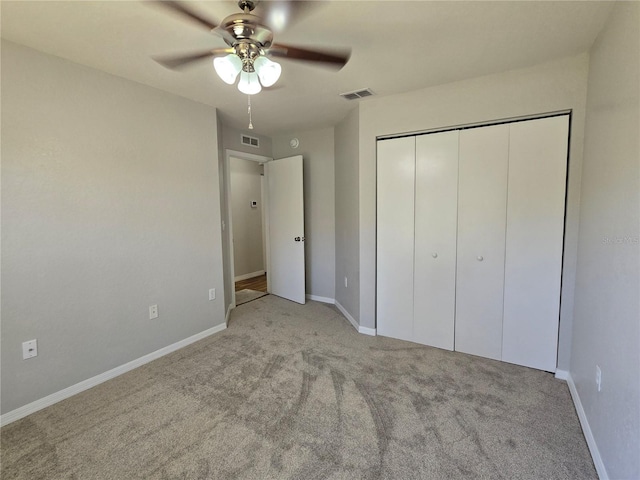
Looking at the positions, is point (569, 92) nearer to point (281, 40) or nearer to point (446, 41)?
point (446, 41)

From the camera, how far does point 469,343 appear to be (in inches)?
105

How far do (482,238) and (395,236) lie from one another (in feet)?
2.49

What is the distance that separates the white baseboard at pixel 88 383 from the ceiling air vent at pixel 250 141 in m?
2.52

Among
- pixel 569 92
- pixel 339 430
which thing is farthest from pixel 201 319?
pixel 569 92

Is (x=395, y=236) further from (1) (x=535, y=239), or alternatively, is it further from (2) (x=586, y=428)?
(2) (x=586, y=428)

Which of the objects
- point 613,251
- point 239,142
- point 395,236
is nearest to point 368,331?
point 395,236

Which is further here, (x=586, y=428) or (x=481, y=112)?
(x=481, y=112)

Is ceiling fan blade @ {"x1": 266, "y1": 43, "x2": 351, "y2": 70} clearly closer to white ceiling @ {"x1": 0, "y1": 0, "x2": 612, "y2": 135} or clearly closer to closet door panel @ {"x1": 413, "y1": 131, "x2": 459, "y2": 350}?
white ceiling @ {"x1": 0, "y1": 0, "x2": 612, "y2": 135}

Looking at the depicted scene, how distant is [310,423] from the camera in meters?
1.83

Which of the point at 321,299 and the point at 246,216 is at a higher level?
the point at 246,216

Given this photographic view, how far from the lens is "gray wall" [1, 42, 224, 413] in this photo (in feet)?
6.21

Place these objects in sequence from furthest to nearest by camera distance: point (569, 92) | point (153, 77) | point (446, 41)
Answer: point (153, 77) → point (569, 92) → point (446, 41)

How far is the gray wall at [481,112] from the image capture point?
2133mm

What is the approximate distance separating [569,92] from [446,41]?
106cm
